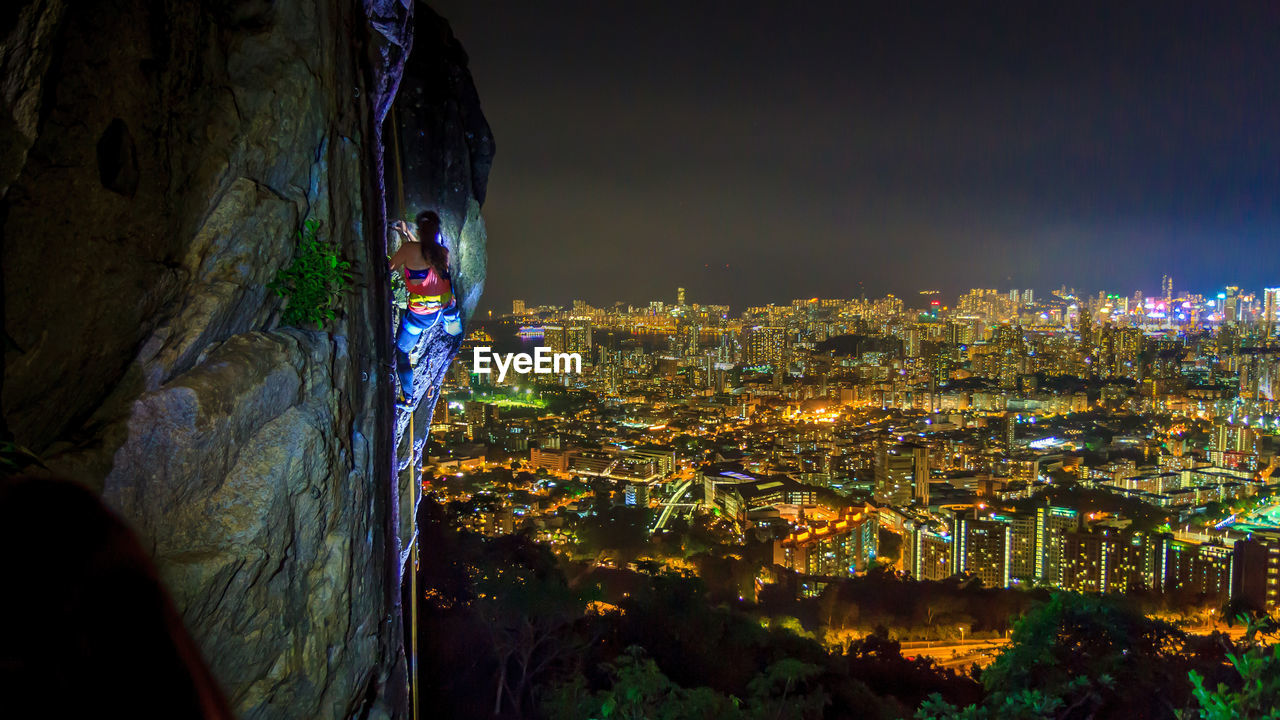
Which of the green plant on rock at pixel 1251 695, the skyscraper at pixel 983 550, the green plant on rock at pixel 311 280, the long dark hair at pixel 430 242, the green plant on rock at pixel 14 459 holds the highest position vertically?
the long dark hair at pixel 430 242

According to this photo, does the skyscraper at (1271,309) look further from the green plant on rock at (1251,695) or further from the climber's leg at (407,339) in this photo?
the climber's leg at (407,339)

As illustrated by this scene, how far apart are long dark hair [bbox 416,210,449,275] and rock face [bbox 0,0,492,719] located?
693 millimetres

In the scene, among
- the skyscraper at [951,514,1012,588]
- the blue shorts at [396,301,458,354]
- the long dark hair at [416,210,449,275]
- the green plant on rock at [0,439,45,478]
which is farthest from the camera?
the skyscraper at [951,514,1012,588]

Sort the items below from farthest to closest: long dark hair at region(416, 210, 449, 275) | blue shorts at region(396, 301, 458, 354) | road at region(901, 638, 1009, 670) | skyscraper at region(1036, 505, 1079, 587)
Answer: skyscraper at region(1036, 505, 1079, 587) < road at region(901, 638, 1009, 670) < blue shorts at region(396, 301, 458, 354) < long dark hair at region(416, 210, 449, 275)

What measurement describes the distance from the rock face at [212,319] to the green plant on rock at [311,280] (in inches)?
3.4

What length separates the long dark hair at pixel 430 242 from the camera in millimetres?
3992

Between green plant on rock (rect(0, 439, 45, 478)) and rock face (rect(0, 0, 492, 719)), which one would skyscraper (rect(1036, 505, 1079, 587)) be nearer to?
rock face (rect(0, 0, 492, 719))

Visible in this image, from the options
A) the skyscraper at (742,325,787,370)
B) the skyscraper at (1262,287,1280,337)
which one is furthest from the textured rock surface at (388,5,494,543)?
the skyscraper at (1262,287,1280,337)

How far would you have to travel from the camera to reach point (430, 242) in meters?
4.05

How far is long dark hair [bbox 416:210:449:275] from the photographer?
Result: 3.99 m

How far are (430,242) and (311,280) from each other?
49.0 inches

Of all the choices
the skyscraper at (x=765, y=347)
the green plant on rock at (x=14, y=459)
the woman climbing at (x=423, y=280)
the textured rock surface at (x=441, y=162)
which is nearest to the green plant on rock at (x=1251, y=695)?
the woman climbing at (x=423, y=280)

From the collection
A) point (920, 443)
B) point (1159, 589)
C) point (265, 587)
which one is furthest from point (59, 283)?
point (920, 443)

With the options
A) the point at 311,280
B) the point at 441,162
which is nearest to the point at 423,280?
the point at 311,280
